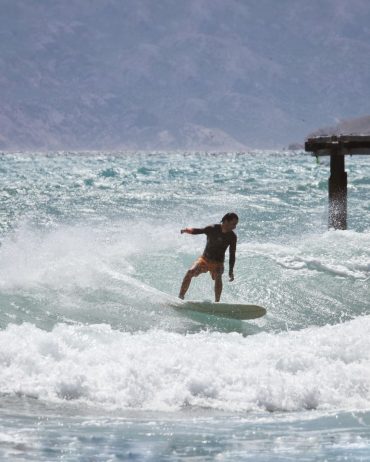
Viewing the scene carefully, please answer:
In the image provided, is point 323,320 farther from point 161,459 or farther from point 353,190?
point 353,190

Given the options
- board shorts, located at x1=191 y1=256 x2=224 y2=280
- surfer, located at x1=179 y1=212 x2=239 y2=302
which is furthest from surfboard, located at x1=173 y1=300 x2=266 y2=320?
board shorts, located at x1=191 y1=256 x2=224 y2=280

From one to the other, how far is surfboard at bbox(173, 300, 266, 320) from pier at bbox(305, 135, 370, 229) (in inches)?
296

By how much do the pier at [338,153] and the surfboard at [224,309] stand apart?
24.7 feet

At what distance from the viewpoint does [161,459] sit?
8.41 meters

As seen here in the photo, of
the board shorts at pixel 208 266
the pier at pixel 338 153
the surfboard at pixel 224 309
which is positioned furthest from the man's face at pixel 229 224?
the pier at pixel 338 153

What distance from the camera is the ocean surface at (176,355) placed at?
9.06 metres

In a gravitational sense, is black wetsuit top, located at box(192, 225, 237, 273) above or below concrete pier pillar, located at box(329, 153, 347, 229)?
below

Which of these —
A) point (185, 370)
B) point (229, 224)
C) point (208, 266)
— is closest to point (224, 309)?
point (208, 266)

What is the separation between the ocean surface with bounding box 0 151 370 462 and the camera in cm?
906

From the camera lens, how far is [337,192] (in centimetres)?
2448

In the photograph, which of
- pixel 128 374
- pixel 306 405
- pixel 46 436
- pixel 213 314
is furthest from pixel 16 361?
pixel 213 314

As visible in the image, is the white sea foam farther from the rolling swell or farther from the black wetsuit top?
the black wetsuit top

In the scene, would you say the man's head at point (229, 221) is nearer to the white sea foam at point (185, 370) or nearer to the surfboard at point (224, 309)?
the surfboard at point (224, 309)

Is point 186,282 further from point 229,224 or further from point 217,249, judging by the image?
point 229,224
